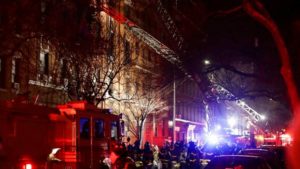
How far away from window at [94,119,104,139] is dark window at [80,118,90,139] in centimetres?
34

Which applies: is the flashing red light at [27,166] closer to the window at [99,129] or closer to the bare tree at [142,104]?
the window at [99,129]

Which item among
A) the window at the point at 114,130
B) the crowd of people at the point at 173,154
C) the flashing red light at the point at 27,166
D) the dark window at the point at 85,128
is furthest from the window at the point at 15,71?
the flashing red light at the point at 27,166

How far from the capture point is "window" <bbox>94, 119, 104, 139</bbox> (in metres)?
15.2

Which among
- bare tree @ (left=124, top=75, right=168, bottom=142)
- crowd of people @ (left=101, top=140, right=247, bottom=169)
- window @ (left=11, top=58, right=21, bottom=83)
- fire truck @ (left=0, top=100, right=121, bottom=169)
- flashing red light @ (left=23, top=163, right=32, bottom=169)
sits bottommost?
crowd of people @ (left=101, top=140, right=247, bottom=169)

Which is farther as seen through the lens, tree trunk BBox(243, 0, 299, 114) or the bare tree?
the bare tree

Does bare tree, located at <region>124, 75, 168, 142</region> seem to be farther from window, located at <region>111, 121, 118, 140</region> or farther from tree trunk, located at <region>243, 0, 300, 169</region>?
tree trunk, located at <region>243, 0, 300, 169</region>

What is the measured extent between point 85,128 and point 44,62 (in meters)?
16.1

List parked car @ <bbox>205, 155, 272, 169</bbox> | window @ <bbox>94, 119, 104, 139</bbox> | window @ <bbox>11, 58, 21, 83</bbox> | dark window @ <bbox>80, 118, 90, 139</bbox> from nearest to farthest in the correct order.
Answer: parked car @ <bbox>205, 155, 272, 169</bbox> < dark window @ <bbox>80, 118, 90, 139</bbox> < window @ <bbox>94, 119, 104, 139</bbox> < window @ <bbox>11, 58, 21, 83</bbox>

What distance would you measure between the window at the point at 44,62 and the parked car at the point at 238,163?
19472 mm

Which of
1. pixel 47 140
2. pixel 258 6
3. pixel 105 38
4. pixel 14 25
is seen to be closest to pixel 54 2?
pixel 14 25

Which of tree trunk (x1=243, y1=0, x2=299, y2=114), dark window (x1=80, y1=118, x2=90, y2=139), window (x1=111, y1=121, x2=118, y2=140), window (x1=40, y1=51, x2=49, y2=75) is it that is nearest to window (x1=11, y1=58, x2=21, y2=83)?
window (x1=40, y1=51, x2=49, y2=75)

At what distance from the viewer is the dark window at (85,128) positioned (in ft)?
48.4

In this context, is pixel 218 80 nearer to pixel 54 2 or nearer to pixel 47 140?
pixel 54 2

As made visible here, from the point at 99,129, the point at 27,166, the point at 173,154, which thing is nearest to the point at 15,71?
the point at 173,154
